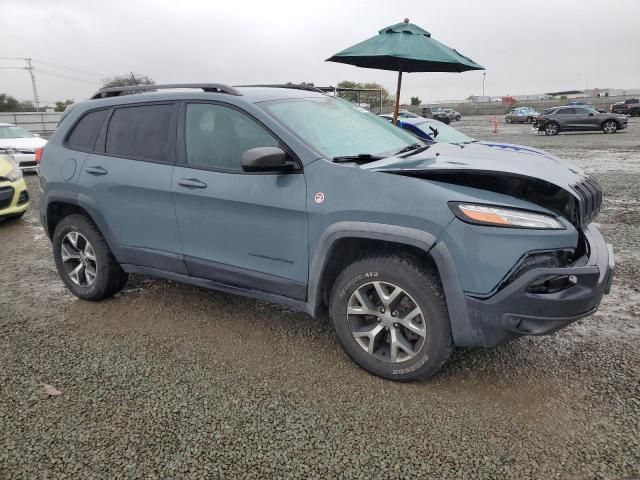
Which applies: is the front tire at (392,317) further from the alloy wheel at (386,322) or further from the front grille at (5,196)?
the front grille at (5,196)

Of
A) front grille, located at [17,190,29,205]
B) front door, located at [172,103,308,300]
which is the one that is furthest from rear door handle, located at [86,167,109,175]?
front grille, located at [17,190,29,205]

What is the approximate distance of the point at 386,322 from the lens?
2873mm

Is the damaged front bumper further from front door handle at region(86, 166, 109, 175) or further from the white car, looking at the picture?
the white car

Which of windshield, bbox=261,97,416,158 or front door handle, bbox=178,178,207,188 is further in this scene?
front door handle, bbox=178,178,207,188

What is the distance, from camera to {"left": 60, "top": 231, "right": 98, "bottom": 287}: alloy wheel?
4180 mm

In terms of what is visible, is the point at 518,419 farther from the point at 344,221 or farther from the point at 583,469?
the point at 344,221

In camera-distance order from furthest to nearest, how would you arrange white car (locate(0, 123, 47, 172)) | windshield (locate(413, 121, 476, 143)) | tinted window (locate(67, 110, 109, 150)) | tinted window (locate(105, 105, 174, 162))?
white car (locate(0, 123, 47, 172)) < windshield (locate(413, 121, 476, 143)) < tinted window (locate(67, 110, 109, 150)) < tinted window (locate(105, 105, 174, 162))

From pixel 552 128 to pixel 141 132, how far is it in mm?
26983

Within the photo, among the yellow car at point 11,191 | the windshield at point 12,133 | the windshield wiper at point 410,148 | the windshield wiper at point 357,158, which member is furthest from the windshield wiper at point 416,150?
the windshield at point 12,133

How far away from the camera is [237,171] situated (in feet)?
10.7

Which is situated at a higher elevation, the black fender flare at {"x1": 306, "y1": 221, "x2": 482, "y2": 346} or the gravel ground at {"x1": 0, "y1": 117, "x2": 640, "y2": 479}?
the black fender flare at {"x1": 306, "y1": 221, "x2": 482, "y2": 346}

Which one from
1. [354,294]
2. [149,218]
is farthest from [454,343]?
[149,218]

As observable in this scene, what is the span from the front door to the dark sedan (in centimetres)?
2665

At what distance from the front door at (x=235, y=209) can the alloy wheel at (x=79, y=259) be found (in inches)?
44.5
